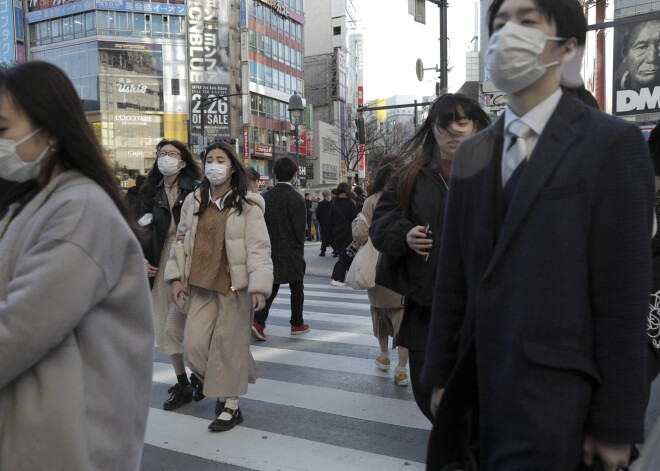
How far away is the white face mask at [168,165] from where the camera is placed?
4.82 metres

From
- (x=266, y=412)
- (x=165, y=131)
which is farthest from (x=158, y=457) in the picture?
(x=165, y=131)

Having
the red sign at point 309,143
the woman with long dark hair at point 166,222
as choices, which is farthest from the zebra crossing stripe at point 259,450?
the red sign at point 309,143

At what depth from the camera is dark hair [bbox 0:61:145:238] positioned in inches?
64.9

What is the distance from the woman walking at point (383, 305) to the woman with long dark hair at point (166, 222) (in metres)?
1.50

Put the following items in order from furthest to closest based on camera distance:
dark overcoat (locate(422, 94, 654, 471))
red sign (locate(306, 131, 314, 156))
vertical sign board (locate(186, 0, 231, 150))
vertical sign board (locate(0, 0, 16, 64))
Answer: red sign (locate(306, 131, 314, 156)) → vertical sign board (locate(0, 0, 16, 64)) → vertical sign board (locate(186, 0, 231, 150)) → dark overcoat (locate(422, 94, 654, 471))

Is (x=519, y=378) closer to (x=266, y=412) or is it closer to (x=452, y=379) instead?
(x=452, y=379)

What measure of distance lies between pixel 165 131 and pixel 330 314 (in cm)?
3857

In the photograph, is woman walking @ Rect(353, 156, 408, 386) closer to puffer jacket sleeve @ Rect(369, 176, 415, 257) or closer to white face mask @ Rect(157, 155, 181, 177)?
puffer jacket sleeve @ Rect(369, 176, 415, 257)

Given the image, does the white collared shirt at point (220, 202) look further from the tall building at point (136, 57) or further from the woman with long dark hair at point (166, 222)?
the tall building at point (136, 57)

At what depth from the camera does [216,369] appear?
12.9ft

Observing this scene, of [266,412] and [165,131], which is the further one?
[165,131]

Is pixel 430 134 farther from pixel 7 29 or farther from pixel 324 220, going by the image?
pixel 7 29

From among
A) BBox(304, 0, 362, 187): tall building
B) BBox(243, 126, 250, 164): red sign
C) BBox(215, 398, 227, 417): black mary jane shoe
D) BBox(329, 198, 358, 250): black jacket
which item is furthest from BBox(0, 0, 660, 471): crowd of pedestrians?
BBox(304, 0, 362, 187): tall building

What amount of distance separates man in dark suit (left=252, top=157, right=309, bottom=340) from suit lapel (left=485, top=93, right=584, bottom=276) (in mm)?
5361
